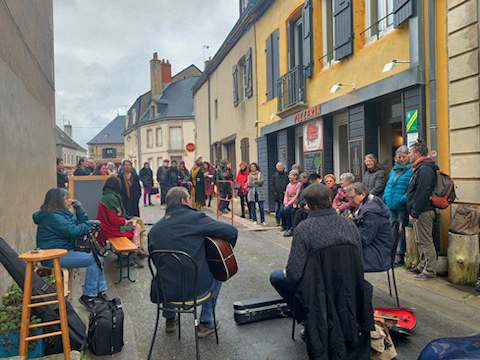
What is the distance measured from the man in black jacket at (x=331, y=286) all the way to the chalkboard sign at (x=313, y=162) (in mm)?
7141

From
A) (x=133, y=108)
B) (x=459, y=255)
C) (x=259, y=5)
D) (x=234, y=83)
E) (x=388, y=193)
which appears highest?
(x=133, y=108)

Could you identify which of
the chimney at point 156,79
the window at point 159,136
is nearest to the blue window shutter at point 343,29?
the window at point 159,136

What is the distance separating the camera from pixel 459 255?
5336mm

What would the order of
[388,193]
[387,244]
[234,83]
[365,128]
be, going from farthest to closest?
[234,83], [365,128], [388,193], [387,244]

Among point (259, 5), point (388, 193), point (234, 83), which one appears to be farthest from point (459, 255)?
point (234, 83)

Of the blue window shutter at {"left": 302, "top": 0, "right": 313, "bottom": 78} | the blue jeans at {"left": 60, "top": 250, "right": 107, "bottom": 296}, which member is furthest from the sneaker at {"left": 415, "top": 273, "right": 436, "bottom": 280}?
the blue window shutter at {"left": 302, "top": 0, "right": 313, "bottom": 78}

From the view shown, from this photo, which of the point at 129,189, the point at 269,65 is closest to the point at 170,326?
the point at 129,189

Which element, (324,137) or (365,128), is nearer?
(365,128)

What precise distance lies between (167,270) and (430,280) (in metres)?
3.93

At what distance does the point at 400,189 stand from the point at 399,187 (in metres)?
0.03

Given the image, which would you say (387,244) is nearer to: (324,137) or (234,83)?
(324,137)

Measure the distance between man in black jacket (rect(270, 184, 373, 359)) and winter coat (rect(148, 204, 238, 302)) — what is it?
2.78 ft

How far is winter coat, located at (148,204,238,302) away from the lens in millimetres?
3484

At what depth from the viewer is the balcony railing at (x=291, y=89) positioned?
10500 mm
